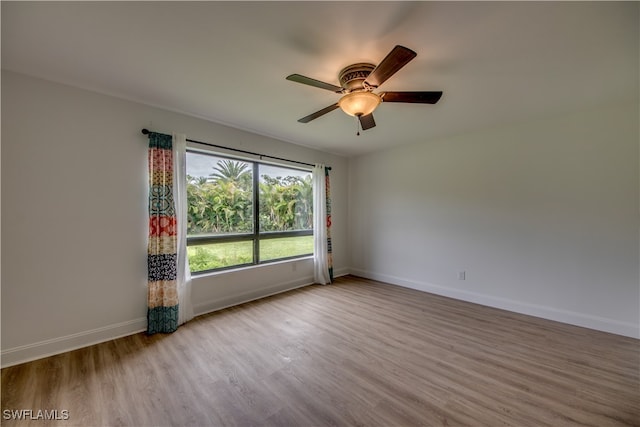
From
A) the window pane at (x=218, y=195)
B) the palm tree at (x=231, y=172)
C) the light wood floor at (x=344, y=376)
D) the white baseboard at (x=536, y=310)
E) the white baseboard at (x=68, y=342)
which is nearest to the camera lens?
the light wood floor at (x=344, y=376)

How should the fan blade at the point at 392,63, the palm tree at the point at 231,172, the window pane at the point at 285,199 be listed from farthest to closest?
the window pane at the point at 285,199
the palm tree at the point at 231,172
the fan blade at the point at 392,63

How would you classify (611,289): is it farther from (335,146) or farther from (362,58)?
(335,146)

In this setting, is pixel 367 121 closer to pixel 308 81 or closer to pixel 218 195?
pixel 308 81

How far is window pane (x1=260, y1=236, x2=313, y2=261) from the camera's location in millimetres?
3916

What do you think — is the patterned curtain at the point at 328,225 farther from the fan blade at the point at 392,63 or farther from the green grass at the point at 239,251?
the fan blade at the point at 392,63

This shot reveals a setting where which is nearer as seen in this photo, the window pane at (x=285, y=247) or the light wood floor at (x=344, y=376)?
the light wood floor at (x=344, y=376)

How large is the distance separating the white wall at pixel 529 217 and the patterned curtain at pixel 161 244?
340 centimetres

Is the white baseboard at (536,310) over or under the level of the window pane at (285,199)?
under

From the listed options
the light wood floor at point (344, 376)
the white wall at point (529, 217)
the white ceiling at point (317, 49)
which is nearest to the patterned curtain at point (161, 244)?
the light wood floor at point (344, 376)

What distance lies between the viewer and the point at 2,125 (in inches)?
80.0

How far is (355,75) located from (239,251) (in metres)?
2.73

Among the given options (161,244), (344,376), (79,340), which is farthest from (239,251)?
(344,376)

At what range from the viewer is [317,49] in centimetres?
179

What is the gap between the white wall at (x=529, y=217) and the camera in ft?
8.76
